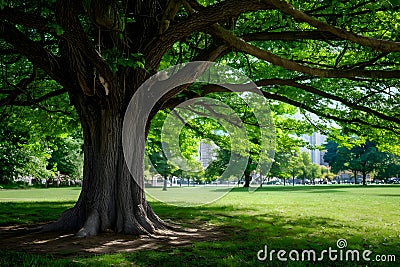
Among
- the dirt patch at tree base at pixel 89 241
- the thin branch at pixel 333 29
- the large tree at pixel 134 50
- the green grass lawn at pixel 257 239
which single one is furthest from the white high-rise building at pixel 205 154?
the thin branch at pixel 333 29

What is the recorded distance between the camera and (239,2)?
626 cm

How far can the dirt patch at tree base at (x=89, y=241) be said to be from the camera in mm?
6941

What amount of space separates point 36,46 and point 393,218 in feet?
36.6

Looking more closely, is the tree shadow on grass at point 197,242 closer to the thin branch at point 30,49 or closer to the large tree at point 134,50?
the large tree at point 134,50

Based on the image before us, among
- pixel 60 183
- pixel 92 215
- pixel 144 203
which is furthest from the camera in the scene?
pixel 60 183

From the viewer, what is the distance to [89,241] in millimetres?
7648

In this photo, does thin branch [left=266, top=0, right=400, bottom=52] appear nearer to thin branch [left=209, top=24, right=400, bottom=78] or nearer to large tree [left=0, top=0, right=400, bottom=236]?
large tree [left=0, top=0, right=400, bottom=236]

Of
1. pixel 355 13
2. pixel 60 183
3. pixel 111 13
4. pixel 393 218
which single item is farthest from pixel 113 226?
pixel 60 183

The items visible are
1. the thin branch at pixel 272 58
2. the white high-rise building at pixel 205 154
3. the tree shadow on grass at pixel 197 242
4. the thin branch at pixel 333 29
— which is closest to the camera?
the thin branch at pixel 333 29

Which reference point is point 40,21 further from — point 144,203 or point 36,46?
point 144,203

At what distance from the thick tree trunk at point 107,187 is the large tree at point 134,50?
0.02 metres

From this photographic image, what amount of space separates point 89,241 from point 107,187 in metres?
1.48

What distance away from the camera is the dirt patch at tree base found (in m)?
6.94

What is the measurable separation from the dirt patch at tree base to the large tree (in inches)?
14.6
